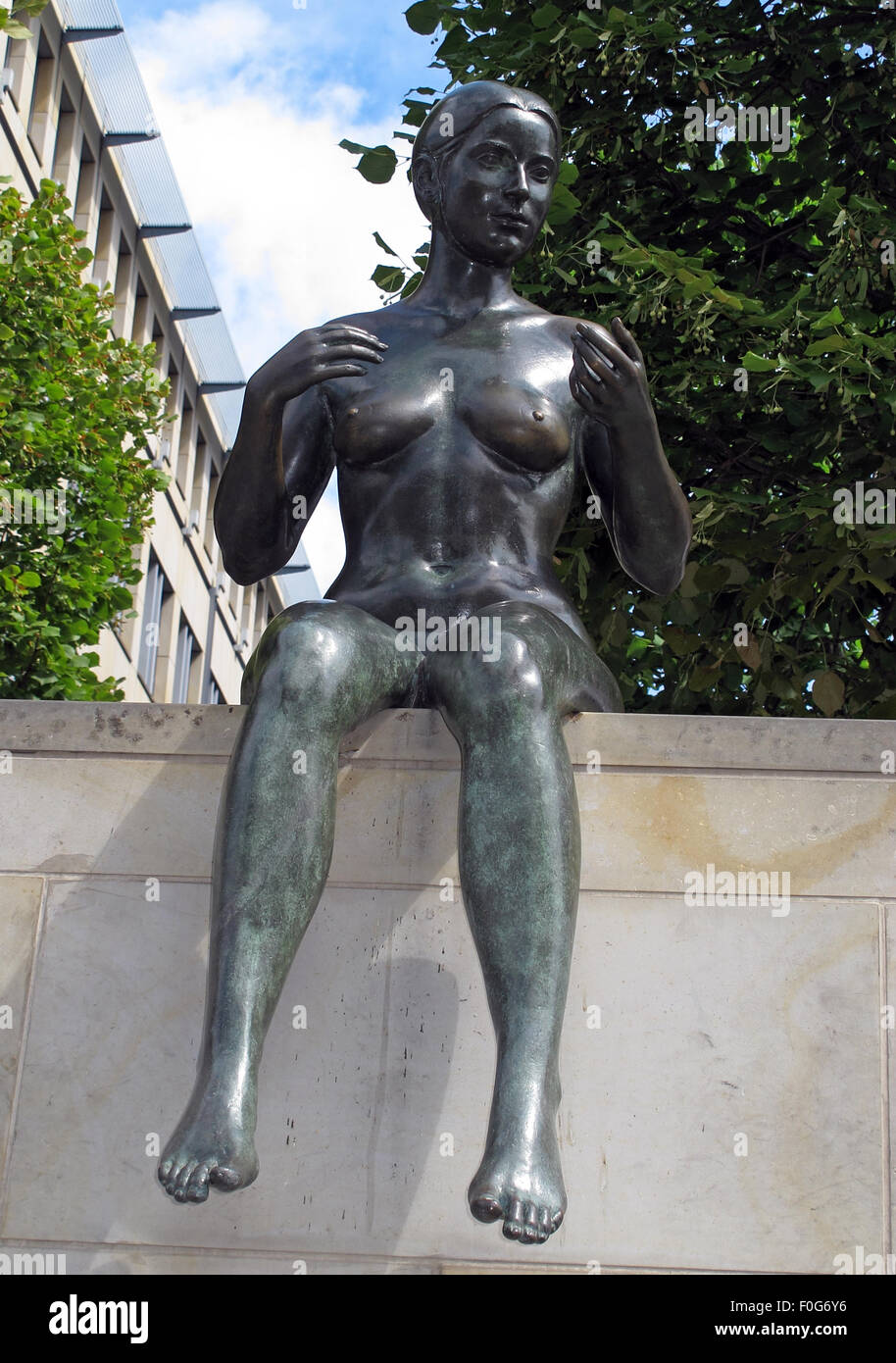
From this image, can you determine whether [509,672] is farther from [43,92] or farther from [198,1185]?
[43,92]

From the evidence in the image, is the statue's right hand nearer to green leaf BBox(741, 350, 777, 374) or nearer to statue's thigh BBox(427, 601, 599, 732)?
statue's thigh BBox(427, 601, 599, 732)

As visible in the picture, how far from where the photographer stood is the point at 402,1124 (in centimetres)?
416

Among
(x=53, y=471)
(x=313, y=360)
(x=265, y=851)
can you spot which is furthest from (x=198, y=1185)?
(x=53, y=471)

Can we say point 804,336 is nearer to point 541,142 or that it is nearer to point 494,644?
point 541,142

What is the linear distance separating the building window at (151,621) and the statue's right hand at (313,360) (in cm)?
2738

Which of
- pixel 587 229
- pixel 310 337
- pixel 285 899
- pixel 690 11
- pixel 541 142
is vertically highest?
pixel 690 11

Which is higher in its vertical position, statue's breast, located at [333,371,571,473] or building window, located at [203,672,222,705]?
building window, located at [203,672,222,705]

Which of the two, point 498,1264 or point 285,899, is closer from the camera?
point 285,899

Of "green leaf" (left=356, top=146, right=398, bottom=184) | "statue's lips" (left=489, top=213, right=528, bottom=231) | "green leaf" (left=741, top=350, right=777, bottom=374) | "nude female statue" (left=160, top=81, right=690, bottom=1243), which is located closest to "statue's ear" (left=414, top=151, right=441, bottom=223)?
"nude female statue" (left=160, top=81, right=690, bottom=1243)

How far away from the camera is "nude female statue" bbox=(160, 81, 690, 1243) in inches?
143

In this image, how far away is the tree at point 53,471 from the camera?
34.7 ft

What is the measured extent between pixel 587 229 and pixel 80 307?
412 cm

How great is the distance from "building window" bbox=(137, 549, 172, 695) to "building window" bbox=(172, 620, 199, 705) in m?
1.80

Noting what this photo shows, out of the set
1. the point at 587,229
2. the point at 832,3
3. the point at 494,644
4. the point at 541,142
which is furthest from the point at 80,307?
the point at 494,644
